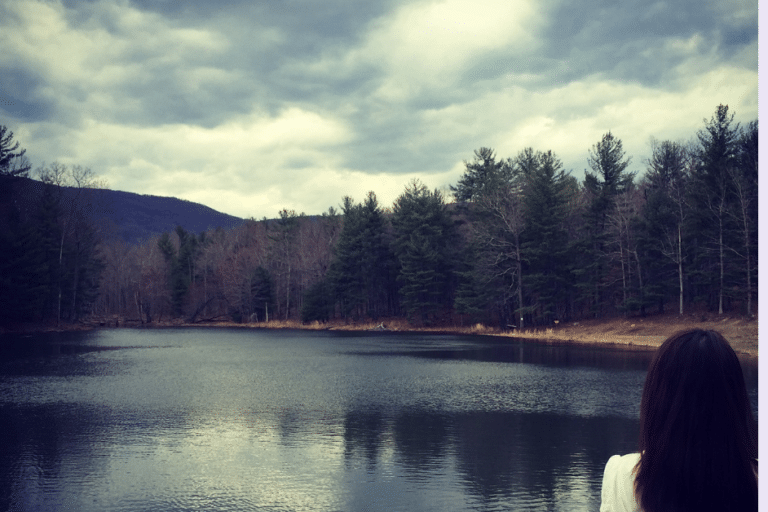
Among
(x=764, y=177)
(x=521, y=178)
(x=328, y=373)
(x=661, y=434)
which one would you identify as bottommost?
(x=328, y=373)

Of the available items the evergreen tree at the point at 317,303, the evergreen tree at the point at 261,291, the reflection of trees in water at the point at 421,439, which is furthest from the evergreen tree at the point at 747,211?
the evergreen tree at the point at 261,291

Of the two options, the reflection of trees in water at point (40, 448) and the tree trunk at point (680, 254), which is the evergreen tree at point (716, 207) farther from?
the reflection of trees in water at point (40, 448)

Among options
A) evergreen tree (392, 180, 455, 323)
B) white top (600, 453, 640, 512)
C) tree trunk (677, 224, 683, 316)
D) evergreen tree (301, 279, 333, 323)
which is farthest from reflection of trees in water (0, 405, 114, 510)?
evergreen tree (301, 279, 333, 323)

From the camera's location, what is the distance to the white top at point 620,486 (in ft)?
6.70

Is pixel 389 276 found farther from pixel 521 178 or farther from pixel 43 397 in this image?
pixel 43 397

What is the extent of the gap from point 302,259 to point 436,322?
71.7 ft

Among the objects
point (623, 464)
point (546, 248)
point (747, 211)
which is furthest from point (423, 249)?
point (623, 464)

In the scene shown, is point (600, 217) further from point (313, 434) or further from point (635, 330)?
point (313, 434)

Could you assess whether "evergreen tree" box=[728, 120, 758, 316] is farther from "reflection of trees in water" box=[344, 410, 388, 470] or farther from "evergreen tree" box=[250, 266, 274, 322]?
"evergreen tree" box=[250, 266, 274, 322]

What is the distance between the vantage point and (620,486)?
206 cm

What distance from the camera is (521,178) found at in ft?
214

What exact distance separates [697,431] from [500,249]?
49.0m

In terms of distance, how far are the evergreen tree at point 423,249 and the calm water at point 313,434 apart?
95.8ft

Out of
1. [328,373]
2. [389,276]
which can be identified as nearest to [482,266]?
[389,276]
